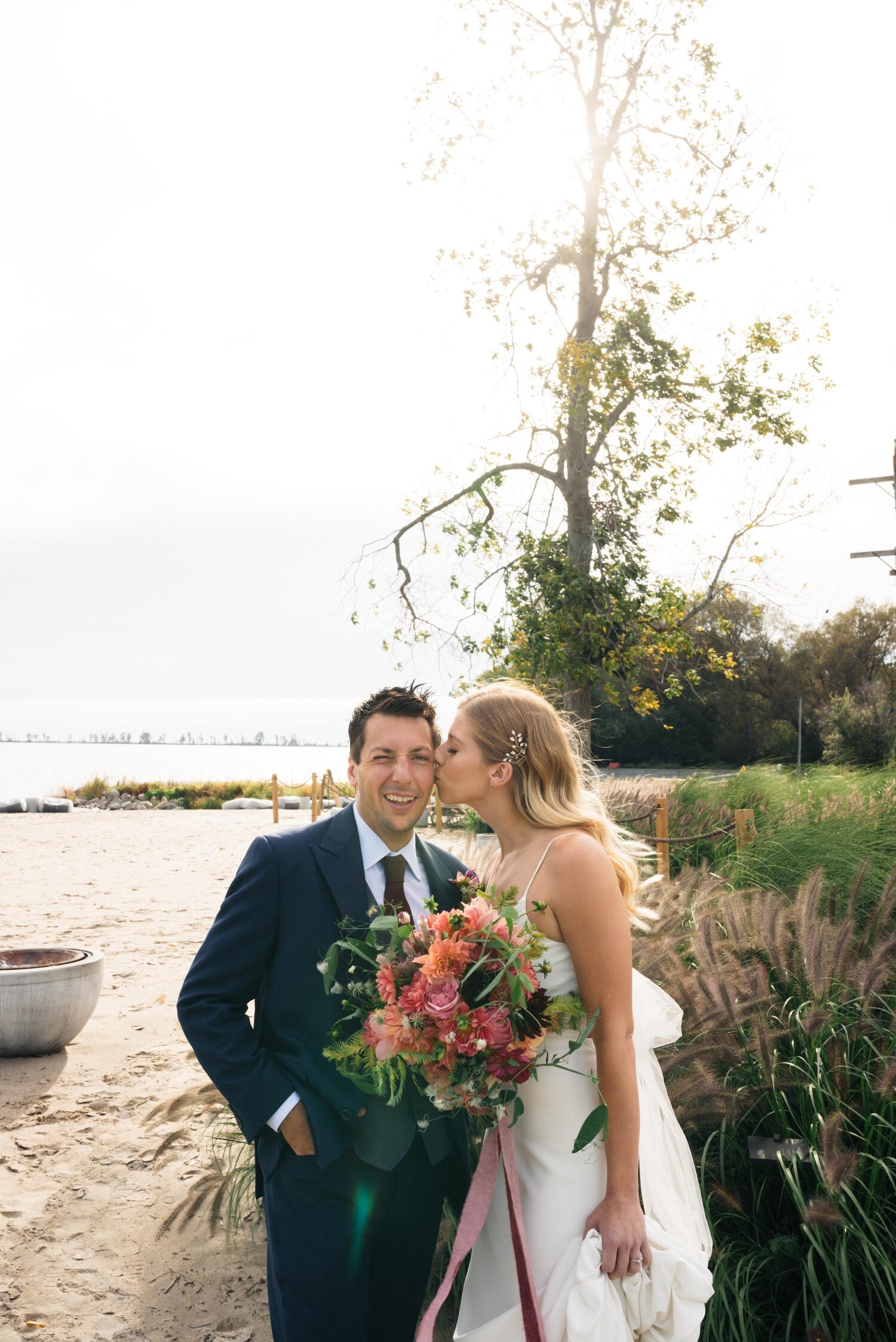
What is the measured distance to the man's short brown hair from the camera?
298cm

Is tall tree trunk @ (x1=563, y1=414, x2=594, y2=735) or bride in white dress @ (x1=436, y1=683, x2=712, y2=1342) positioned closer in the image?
bride in white dress @ (x1=436, y1=683, x2=712, y2=1342)

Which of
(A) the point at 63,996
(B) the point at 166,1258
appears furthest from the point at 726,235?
(B) the point at 166,1258

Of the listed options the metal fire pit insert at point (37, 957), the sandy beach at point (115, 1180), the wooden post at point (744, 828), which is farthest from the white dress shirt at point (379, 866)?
the wooden post at point (744, 828)

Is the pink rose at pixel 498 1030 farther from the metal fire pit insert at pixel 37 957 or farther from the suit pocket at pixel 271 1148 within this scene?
the metal fire pit insert at pixel 37 957

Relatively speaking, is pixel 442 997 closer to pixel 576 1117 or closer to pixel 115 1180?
pixel 576 1117

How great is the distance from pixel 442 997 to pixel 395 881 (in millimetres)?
756

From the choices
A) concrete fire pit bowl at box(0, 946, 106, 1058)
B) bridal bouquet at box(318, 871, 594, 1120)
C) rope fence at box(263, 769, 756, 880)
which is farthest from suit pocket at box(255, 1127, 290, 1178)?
concrete fire pit bowl at box(0, 946, 106, 1058)

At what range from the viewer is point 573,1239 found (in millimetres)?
2576

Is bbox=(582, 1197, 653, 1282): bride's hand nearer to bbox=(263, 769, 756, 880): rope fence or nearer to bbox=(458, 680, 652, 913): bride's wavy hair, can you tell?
bbox=(458, 680, 652, 913): bride's wavy hair

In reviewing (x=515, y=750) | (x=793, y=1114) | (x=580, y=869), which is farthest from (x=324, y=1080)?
(x=793, y=1114)

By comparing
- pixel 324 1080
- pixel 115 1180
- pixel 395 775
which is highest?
pixel 395 775

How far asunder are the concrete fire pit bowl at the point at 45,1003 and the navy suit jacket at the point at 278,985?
4.97 metres

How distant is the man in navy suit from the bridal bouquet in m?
0.23

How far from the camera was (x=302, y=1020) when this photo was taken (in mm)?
2766
